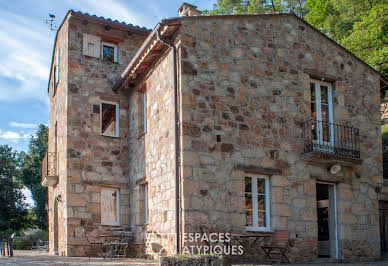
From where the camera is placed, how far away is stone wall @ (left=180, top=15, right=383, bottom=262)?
10.1 m

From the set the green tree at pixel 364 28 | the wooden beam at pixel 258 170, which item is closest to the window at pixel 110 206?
the wooden beam at pixel 258 170

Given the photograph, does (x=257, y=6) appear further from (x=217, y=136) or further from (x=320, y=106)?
(x=217, y=136)

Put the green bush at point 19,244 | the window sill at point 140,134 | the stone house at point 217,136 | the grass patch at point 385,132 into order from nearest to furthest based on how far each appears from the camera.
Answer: the stone house at point 217,136 < the window sill at point 140,134 < the grass patch at point 385,132 < the green bush at point 19,244

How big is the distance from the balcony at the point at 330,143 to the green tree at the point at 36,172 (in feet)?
59.1

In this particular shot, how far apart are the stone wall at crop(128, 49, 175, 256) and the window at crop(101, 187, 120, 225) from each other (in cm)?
51

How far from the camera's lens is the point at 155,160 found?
11.6 m

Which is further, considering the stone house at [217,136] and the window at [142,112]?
the window at [142,112]

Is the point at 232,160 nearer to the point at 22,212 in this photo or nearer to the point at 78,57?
the point at 78,57

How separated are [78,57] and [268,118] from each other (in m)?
6.31

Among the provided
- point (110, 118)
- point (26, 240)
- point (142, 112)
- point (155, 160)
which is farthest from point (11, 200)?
point (155, 160)

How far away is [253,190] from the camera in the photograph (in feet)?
34.8

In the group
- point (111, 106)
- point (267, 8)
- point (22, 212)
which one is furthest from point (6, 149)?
point (267, 8)

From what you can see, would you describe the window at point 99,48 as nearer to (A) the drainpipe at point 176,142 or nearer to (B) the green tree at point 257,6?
(A) the drainpipe at point 176,142

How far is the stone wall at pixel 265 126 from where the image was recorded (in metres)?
10.1
